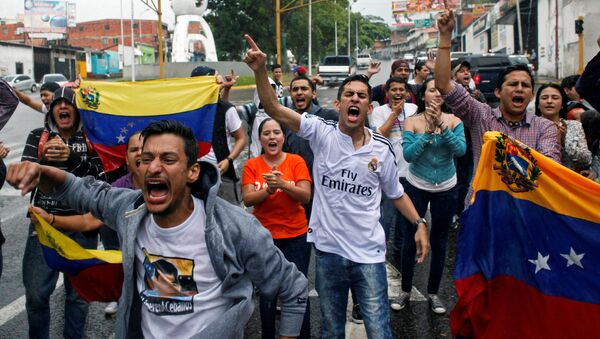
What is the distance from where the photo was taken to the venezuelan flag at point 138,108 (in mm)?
5793

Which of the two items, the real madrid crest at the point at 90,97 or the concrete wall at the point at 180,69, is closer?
the real madrid crest at the point at 90,97

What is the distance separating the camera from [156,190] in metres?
2.79

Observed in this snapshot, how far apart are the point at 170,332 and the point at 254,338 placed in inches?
95.4

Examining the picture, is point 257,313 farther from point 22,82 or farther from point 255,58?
point 22,82

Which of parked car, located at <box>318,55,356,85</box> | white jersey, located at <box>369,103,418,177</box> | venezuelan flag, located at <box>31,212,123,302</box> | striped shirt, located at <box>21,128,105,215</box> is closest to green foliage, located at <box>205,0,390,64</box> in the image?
parked car, located at <box>318,55,356,85</box>

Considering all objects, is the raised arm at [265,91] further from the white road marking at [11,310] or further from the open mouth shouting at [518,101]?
the white road marking at [11,310]

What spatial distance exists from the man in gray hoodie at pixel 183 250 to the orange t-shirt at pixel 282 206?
1.82m

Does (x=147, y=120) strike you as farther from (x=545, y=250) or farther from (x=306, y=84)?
(x=545, y=250)

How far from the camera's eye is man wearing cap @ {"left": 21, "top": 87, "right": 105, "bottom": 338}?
443 centimetres

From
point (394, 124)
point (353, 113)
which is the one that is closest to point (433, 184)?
point (394, 124)

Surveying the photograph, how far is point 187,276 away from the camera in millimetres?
2838

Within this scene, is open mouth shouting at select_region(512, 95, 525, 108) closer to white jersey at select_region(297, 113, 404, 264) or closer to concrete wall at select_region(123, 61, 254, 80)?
white jersey at select_region(297, 113, 404, 264)

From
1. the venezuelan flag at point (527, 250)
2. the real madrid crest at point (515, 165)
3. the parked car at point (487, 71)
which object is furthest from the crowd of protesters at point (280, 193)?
the parked car at point (487, 71)

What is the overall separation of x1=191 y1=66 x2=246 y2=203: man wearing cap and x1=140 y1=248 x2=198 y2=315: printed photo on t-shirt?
2939mm
